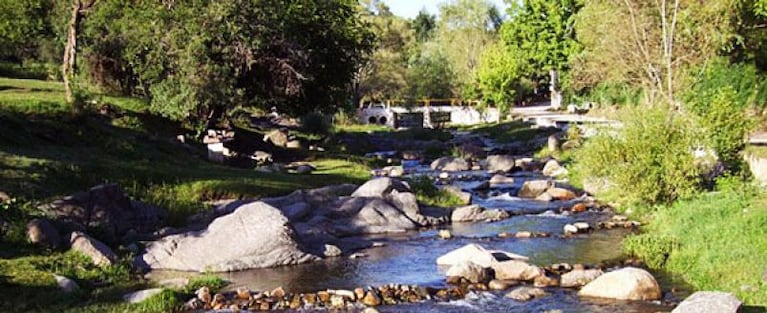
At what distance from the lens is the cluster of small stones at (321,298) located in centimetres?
1775

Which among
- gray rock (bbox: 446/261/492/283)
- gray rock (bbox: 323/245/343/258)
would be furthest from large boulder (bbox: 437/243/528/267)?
gray rock (bbox: 323/245/343/258)

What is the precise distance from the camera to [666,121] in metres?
26.8

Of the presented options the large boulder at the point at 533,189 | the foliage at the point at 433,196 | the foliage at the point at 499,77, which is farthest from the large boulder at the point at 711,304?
the foliage at the point at 499,77

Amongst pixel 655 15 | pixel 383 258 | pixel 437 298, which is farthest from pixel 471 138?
pixel 437 298

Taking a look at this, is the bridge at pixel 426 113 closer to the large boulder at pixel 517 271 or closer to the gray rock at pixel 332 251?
the gray rock at pixel 332 251

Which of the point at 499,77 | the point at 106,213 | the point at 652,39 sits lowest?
the point at 106,213

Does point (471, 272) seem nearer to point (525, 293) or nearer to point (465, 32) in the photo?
point (525, 293)

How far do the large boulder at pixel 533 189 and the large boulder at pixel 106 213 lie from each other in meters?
14.7

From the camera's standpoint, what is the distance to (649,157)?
1016 inches

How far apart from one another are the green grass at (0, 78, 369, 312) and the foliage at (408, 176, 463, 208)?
12.1 feet

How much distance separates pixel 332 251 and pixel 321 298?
4.68 m

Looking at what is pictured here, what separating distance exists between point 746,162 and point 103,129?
24181 millimetres

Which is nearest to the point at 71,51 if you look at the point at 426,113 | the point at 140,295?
the point at 140,295

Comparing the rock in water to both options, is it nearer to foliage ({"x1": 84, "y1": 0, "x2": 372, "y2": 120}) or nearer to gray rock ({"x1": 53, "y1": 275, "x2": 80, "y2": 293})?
gray rock ({"x1": 53, "y1": 275, "x2": 80, "y2": 293})
